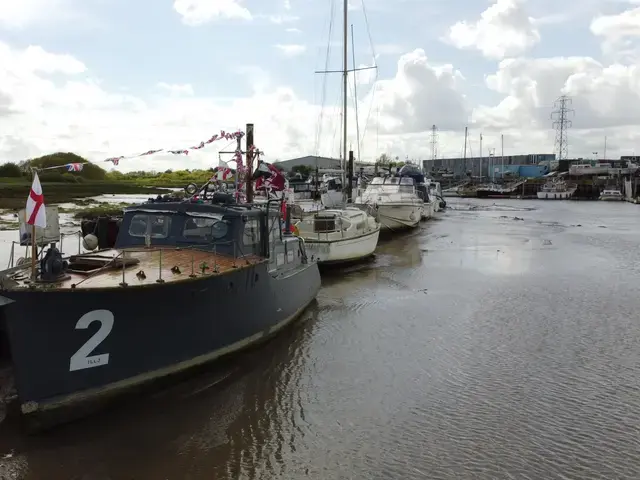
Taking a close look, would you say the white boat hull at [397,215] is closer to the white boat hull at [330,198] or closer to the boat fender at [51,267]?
the white boat hull at [330,198]

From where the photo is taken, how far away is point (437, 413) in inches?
388

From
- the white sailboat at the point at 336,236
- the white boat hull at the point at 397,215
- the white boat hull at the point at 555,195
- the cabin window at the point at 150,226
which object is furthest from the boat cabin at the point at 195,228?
the white boat hull at the point at 555,195

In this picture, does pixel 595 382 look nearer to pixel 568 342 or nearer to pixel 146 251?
pixel 568 342

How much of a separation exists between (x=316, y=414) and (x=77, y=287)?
4.33m

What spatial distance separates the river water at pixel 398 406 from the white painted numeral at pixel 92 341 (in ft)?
3.02

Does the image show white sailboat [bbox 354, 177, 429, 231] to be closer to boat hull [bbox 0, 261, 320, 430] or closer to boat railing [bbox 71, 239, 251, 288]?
boat railing [bbox 71, 239, 251, 288]

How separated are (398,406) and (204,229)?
5.66 meters

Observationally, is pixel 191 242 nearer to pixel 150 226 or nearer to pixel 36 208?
pixel 150 226

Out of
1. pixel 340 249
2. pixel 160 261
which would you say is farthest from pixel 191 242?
pixel 340 249


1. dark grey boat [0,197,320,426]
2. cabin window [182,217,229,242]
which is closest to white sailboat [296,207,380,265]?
dark grey boat [0,197,320,426]

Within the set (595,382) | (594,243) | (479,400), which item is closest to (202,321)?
(479,400)

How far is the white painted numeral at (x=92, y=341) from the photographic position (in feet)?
28.6

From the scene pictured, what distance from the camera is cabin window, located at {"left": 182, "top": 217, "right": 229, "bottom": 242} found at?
12727mm

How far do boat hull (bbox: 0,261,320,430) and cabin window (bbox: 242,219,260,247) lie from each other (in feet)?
4.70
